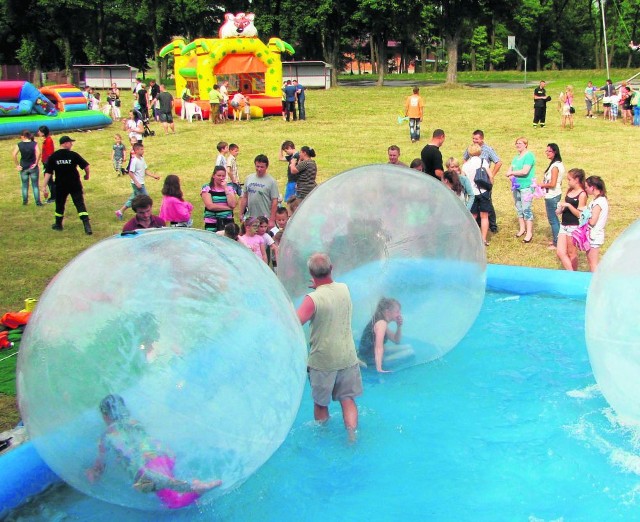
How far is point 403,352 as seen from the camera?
6621mm

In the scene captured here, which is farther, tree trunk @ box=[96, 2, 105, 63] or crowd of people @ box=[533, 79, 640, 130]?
tree trunk @ box=[96, 2, 105, 63]

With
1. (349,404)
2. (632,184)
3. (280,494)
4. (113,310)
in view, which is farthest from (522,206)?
(113,310)

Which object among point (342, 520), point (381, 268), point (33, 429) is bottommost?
point (342, 520)

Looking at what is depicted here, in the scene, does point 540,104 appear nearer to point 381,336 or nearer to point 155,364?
point 381,336

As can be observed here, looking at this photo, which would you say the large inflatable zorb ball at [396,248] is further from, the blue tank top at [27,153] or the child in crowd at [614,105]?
the child in crowd at [614,105]

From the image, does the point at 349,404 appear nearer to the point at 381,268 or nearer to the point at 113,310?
the point at 381,268

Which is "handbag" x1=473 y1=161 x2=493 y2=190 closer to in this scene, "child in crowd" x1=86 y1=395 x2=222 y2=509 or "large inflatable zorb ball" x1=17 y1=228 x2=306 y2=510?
"large inflatable zorb ball" x1=17 y1=228 x2=306 y2=510

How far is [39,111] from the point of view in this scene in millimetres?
24797

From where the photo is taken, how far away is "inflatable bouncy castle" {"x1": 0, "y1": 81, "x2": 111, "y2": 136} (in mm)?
23672

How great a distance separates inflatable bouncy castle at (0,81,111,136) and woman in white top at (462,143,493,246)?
54.5ft

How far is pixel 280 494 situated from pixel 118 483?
56.7 inches

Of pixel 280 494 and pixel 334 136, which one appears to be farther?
pixel 334 136

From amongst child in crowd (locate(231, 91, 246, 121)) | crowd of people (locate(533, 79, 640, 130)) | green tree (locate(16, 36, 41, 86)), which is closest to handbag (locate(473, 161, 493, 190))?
crowd of people (locate(533, 79, 640, 130))

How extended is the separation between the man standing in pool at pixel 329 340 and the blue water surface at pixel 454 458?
0.44 meters
